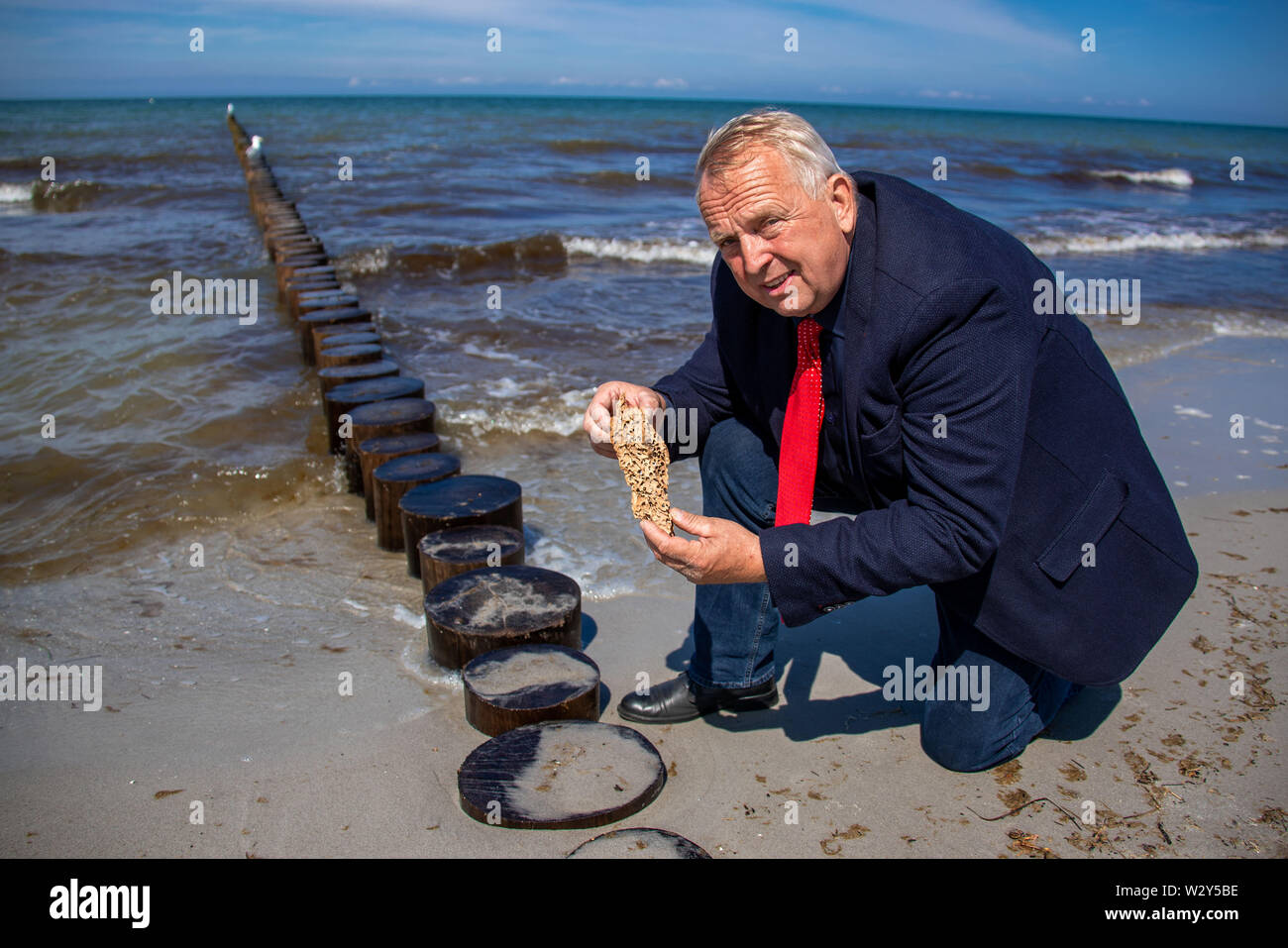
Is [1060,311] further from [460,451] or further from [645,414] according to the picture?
[460,451]

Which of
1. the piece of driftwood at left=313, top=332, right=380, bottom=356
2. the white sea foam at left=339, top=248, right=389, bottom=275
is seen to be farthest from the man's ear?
the white sea foam at left=339, top=248, right=389, bottom=275

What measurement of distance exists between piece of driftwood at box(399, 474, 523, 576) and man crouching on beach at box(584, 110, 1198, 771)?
1275mm

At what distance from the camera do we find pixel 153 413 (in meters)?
6.24

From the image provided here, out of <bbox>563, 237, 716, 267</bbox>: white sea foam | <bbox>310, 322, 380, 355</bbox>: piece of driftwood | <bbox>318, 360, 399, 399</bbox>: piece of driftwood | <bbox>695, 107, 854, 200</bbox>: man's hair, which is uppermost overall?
<bbox>563, 237, 716, 267</bbox>: white sea foam

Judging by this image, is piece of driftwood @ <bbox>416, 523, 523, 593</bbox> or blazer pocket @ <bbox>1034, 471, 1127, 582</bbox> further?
piece of driftwood @ <bbox>416, 523, 523, 593</bbox>

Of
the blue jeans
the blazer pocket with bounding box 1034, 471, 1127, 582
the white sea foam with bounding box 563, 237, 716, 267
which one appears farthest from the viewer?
the white sea foam with bounding box 563, 237, 716, 267

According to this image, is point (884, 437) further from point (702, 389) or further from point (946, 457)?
point (702, 389)

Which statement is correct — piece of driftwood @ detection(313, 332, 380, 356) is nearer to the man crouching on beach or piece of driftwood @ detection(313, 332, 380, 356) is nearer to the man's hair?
the man crouching on beach

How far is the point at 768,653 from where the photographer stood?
9.83ft

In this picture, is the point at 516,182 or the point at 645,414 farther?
the point at 516,182

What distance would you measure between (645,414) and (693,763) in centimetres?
109

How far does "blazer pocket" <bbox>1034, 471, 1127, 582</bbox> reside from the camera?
7.61 ft

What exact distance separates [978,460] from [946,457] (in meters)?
0.07
